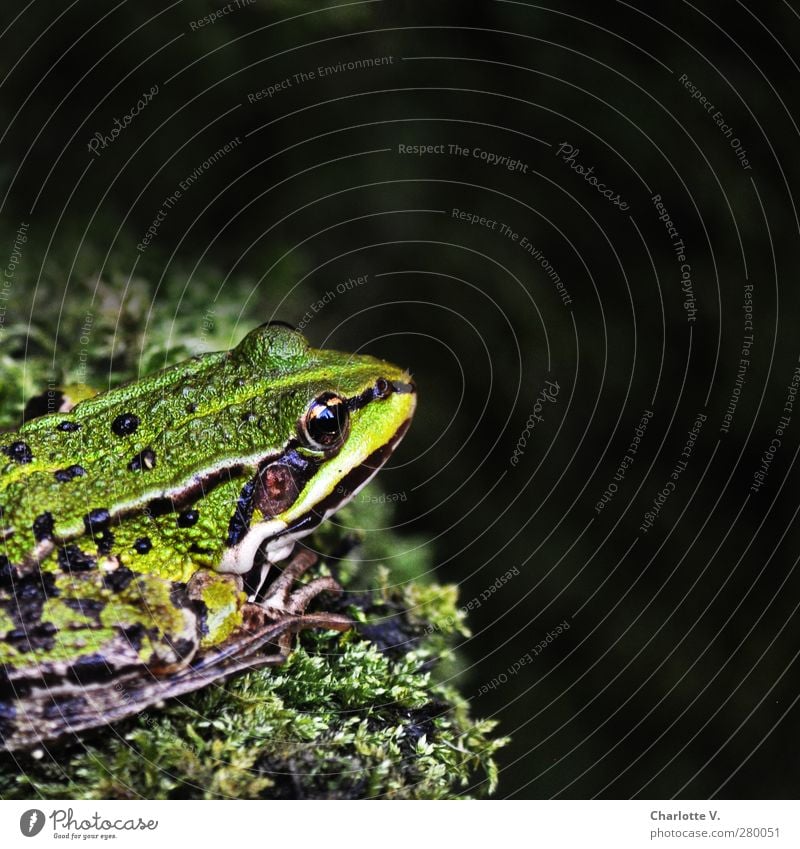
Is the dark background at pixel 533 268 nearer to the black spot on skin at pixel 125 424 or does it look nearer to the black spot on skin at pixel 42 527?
the black spot on skin at pixel 125 424

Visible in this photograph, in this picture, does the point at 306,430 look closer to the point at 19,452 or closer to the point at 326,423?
the point at 326,423

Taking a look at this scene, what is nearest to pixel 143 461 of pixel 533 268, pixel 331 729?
pixel 331 729

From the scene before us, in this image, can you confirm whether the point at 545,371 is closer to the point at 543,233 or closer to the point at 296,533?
the point at 543,233

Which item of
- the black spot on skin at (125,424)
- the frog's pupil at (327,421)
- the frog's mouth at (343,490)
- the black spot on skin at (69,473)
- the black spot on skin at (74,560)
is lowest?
the black spot on skin at (74,560)

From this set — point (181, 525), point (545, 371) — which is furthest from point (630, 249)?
point (181, 525)

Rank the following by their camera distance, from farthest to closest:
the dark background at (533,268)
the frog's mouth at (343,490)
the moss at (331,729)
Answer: the dark background at (533,268) → the frog's mouth at (343,490) → the moss at (331,729)

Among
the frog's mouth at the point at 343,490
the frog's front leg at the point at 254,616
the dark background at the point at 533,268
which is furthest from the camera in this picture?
the dark background at the point at 533,268

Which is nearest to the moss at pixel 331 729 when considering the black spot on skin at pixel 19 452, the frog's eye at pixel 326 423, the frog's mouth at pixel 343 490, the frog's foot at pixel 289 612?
the frog's foot at pixel 289 612

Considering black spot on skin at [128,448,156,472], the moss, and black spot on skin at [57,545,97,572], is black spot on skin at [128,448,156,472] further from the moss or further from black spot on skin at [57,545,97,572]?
the moss
